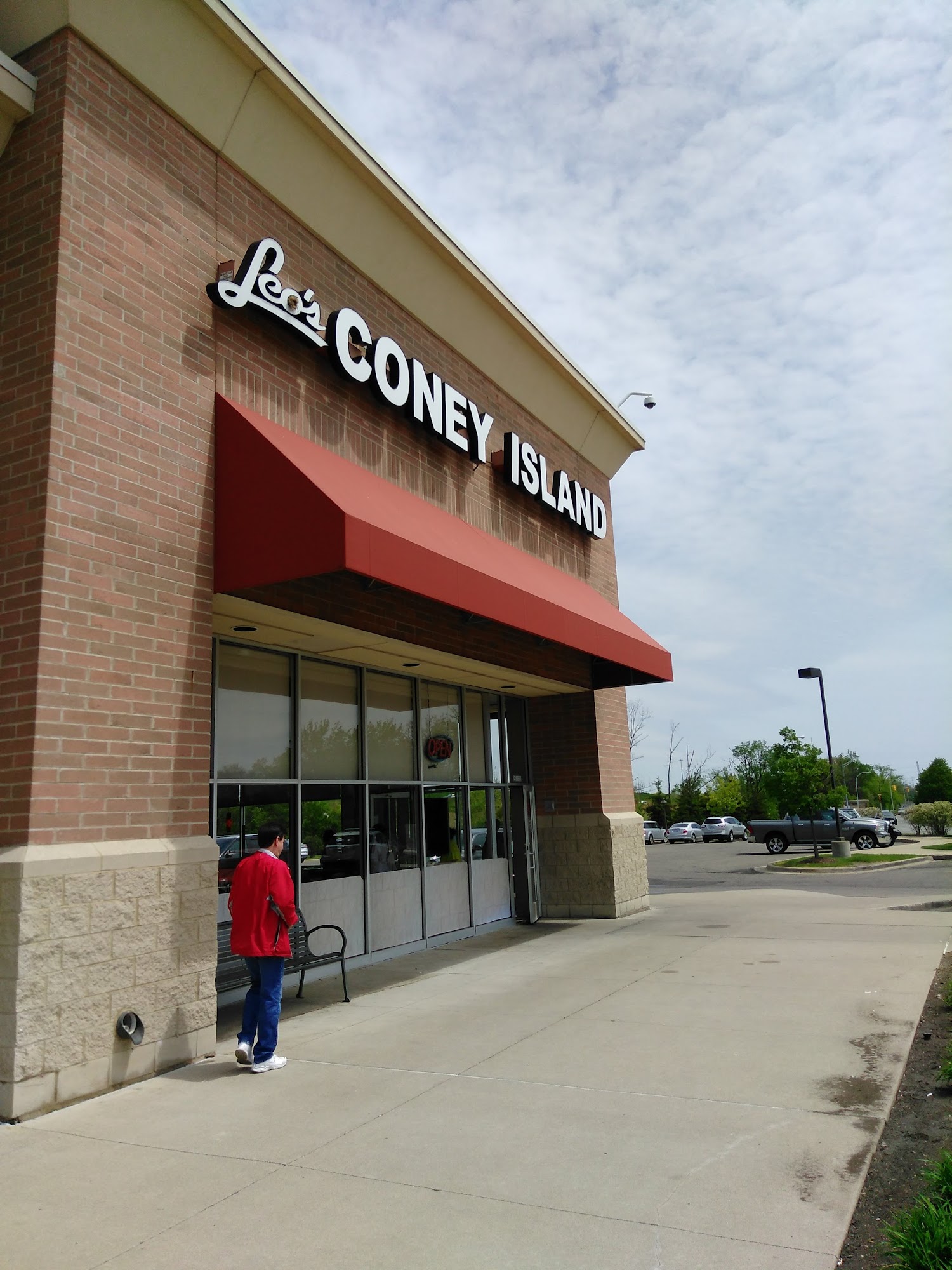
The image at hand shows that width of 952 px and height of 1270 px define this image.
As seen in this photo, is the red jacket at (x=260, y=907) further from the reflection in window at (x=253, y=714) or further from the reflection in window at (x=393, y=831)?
the reflection in window at (x=393, y=831)

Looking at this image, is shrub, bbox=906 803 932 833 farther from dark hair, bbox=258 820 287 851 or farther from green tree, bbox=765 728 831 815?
dark hair, bbox=258 820 287 851

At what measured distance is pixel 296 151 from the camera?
8828 millimetres

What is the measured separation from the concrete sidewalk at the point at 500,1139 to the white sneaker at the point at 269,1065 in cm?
16

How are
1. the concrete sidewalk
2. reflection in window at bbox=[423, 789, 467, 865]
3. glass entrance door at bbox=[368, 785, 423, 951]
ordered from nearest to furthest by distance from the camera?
the concrete sidewalk < glass entrance door at bbox=[368, 785, 423, 951] < reflection in window at bbox=[423, 789, 467, 865]

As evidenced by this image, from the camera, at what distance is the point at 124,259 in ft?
23.4

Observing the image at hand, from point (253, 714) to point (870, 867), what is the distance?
19.3 m

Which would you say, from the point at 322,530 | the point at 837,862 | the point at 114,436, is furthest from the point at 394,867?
the point at 837,862

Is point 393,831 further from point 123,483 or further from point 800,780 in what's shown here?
point 800,780

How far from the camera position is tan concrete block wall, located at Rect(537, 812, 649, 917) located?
14.4 m

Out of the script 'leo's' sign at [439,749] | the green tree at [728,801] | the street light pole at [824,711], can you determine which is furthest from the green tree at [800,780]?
the green tree at [728,801]

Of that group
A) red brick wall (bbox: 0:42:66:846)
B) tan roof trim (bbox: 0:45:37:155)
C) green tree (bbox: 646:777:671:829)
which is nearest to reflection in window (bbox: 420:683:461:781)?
red brick wall (bbox: 0:42:66:846)

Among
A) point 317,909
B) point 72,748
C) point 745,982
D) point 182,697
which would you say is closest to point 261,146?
point 182,697

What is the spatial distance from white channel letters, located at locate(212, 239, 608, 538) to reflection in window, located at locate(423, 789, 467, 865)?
14.2 feet

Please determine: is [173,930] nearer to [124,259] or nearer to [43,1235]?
[43,1235]
